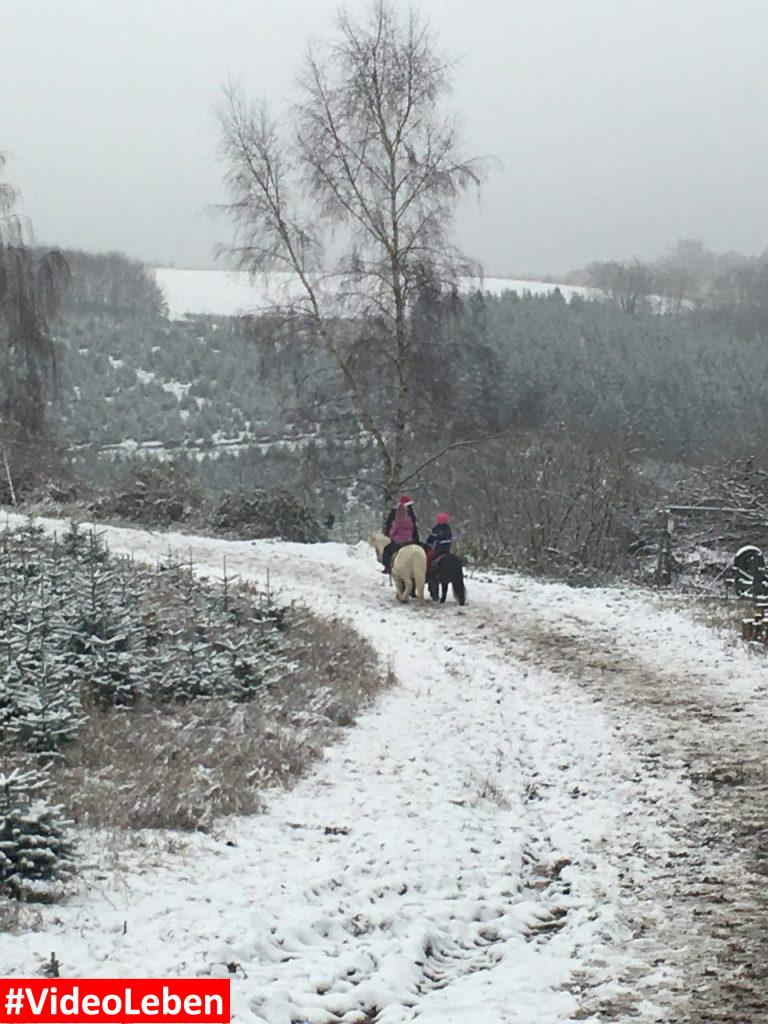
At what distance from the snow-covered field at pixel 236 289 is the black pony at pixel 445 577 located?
8.97 metres

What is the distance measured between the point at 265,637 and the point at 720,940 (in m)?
7.36

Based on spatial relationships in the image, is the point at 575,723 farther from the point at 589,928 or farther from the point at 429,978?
the point at 429,978

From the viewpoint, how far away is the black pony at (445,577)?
15.9m

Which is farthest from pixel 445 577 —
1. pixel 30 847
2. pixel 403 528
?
pixel 30 847

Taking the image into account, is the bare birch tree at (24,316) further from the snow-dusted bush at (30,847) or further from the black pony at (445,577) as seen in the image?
the snow-dusted bush at (30,847)

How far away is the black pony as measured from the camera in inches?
627

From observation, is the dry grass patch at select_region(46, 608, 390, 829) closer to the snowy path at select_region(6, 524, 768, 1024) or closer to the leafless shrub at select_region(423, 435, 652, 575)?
the snowy path at select_region(6, 524, 768, 1024)

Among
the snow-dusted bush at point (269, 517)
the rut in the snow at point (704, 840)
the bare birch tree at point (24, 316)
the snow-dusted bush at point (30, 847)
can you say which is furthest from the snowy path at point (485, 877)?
the bare birch tree at point (24, 316)

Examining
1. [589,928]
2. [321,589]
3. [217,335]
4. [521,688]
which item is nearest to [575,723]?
[521,688]

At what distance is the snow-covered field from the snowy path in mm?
14647

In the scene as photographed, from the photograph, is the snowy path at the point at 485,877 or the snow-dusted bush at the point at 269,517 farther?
the snow-dusted bush at the point at 269,517

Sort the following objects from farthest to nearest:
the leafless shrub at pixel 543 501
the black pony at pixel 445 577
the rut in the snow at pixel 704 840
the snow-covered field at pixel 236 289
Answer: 1. the leafless shrub at pixel 543 501
2. the snow-covered field at pixel 236 289
3. the black pony at pixel 445 577
4. the rut in the snow at pixel 704 840

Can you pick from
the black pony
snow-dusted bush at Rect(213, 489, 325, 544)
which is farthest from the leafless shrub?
the black pony

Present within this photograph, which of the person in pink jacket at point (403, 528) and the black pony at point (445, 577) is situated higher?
the person in pink jacket at point (403, 528)
